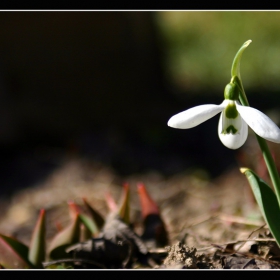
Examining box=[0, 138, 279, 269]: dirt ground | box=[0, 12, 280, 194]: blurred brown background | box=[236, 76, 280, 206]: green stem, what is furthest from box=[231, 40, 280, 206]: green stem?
box=[0, 12, 280, 194]: blurred brown background

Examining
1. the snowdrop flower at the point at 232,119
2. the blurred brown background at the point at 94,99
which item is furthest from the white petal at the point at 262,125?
the blurred brown background at the point at 94,99

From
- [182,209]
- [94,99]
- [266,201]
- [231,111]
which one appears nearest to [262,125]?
[231,111]

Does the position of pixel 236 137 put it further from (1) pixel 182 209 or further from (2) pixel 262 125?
(1) pixel 182 209

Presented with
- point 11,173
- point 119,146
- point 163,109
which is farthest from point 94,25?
point 11,173

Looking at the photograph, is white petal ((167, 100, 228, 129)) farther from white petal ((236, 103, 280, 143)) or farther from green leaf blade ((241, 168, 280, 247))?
green leaf blade ((241, 168, 280, 247))

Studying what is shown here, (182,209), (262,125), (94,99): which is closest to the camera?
(262,125)
